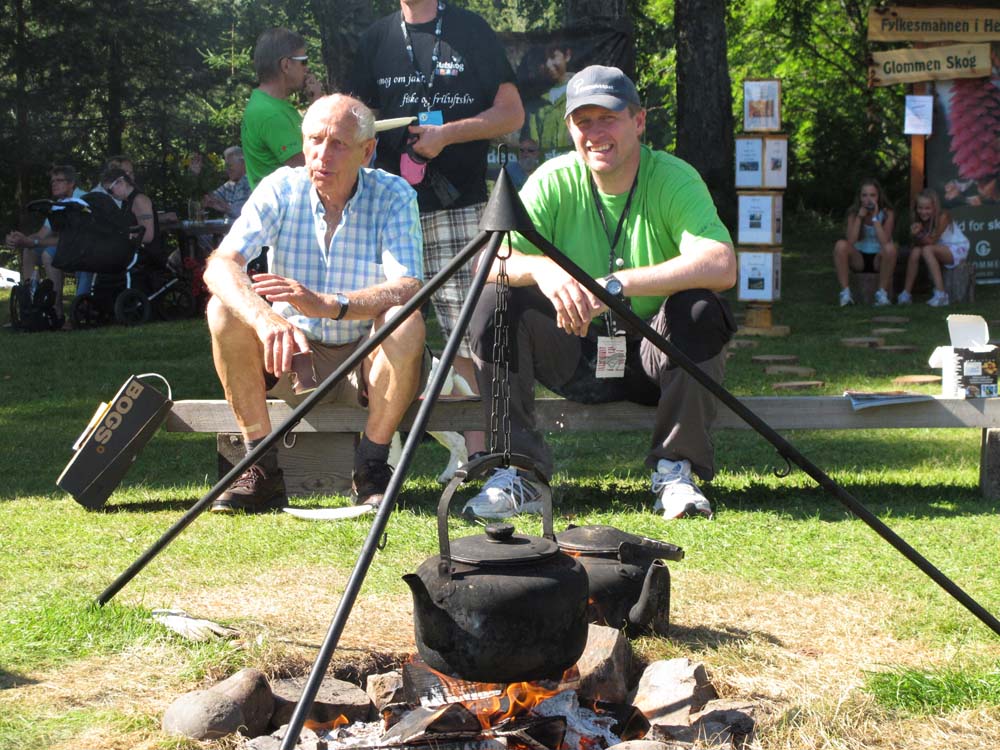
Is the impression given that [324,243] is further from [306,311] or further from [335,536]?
[335,536]

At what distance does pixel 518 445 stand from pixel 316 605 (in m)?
1.23

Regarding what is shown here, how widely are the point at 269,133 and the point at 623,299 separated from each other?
2201 millimetres

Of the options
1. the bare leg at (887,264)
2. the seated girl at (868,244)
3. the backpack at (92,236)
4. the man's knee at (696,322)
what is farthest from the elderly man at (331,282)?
the bare leg at (887,264)

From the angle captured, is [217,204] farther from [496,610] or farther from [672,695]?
[496,610]

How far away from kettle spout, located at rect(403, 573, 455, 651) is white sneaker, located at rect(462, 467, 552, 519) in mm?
1943

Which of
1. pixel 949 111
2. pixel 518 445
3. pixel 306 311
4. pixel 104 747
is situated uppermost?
pixel 949 111

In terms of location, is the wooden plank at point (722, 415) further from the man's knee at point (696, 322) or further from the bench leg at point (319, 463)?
the man's knee at point (696, 322)

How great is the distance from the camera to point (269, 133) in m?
5.78

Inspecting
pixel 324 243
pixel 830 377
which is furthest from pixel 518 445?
pixel 830 377

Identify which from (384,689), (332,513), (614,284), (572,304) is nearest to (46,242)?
(332,513)

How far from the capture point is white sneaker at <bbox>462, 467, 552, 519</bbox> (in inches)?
177

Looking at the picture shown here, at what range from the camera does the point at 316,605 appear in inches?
137

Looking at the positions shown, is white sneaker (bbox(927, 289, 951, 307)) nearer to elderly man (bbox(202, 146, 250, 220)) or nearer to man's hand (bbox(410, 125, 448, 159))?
elderly man (bbox(202, 146, 250, 220))

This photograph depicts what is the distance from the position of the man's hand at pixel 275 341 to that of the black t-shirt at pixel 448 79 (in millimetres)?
1266
